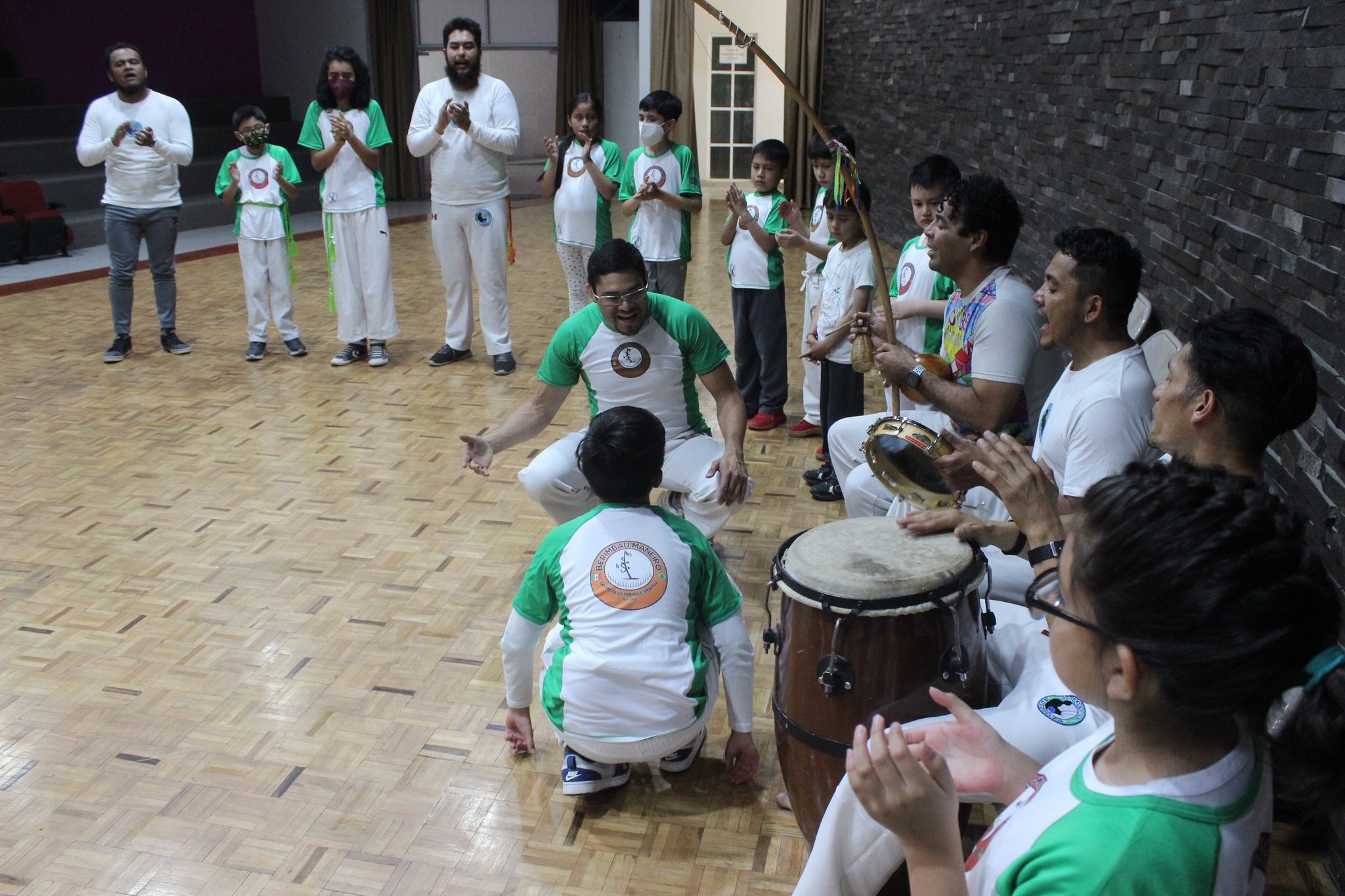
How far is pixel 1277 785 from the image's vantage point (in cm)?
110

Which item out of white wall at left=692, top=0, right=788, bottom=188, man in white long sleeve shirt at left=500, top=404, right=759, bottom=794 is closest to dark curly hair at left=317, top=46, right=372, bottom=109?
man in white long sleeve shirt at left=500, top=404, right=759, bottom=794

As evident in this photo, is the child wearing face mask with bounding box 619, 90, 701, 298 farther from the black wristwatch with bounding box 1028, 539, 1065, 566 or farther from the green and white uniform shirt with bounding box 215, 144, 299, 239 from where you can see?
the black wristwatch with bounding box 1028, 539, 1065, 566

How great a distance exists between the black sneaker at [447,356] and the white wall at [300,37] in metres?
7.79

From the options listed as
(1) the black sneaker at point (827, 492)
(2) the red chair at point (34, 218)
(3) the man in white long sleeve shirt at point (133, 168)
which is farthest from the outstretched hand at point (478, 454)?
(2) the red chair at point (34, 218)

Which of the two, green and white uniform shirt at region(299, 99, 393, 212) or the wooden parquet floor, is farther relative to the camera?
green and white uniform shirt at region(299, 99, 393, 212)

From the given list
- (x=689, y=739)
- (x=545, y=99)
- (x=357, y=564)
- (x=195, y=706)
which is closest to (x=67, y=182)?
(x=545, y=99)

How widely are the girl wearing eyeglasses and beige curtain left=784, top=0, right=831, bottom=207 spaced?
10.9m

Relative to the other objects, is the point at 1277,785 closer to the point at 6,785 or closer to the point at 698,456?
Answer: the point at 698,456

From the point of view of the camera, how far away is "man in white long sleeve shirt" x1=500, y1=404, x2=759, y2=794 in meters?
2.24

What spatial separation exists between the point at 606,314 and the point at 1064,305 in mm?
1342

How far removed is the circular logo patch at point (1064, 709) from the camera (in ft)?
6.07

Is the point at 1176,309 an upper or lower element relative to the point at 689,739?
upper

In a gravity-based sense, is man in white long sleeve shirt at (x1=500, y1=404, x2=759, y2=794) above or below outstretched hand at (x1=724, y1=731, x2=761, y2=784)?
above

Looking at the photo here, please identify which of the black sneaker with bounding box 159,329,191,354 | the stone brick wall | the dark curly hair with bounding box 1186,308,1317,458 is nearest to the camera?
the dark curly hair with bounding box 1186,308,1317,458
